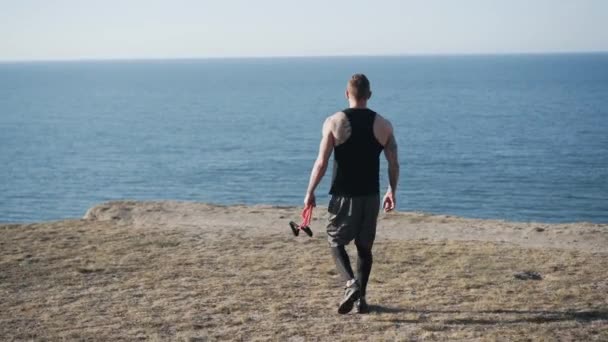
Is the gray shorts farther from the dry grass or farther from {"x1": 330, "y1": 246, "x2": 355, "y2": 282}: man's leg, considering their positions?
the dry grass

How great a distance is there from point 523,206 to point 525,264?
3124 cm

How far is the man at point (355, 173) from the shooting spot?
682 centimetres

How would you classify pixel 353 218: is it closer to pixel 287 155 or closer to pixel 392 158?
pixel 392 158

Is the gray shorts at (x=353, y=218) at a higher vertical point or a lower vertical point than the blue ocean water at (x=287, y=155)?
higher

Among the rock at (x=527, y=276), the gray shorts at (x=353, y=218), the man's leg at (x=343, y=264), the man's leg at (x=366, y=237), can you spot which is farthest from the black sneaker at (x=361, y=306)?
the rock at (x=527, y=276)

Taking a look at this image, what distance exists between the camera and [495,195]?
140ft

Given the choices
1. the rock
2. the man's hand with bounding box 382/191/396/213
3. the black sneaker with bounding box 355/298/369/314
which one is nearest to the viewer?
the man's hand with bounding box 382/191/396/213

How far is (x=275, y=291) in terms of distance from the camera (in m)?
8.42

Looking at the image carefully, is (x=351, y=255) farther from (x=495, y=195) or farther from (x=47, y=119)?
(x=47, y=119)

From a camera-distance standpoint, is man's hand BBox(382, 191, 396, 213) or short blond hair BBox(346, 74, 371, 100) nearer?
short blond hair BBox(346, 74, 371, 100)

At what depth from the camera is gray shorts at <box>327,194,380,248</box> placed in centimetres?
701

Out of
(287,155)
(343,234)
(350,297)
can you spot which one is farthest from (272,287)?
(287,155)

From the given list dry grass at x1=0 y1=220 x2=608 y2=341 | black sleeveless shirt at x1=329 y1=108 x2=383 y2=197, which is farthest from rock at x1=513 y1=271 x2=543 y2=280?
black sleeveless shirt at x1=329 y1=108 x2=383 y2=197

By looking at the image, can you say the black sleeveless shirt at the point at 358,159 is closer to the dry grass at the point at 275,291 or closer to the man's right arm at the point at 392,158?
the man's right arm at the point at 392,158
